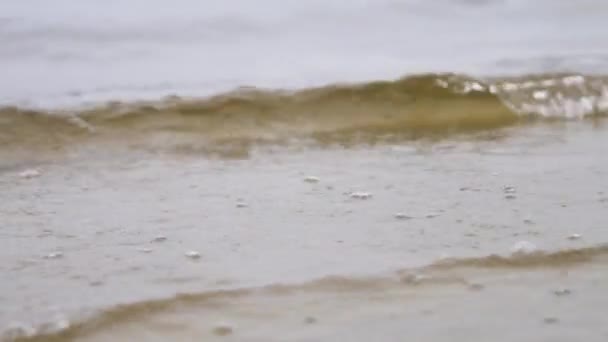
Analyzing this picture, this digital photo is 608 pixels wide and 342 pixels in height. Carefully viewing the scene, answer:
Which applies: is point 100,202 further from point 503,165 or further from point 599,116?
point 599,116

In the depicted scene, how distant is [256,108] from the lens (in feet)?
18.6

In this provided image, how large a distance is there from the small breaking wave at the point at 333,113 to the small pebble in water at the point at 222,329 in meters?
2.51

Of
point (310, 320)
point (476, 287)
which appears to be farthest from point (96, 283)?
point (476, 287)

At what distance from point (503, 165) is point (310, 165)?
0.79 meters

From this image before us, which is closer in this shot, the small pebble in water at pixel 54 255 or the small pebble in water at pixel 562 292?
the small pebble in water at pixel 562 292

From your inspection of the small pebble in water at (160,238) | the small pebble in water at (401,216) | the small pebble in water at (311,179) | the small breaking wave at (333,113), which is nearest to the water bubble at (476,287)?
the small pebble in water at (401,216)

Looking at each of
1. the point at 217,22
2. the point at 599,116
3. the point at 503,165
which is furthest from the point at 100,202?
the point at 217,22

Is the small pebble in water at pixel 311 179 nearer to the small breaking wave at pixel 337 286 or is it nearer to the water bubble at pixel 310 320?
the small breaking wave at pixel 337 286

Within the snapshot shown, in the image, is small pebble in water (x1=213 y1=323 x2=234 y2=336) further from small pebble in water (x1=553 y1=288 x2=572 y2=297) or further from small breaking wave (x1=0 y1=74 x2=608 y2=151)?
small breaking wave (x1=0 y1=74 x2=608 y2=151)

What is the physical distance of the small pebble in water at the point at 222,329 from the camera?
99.3 inches

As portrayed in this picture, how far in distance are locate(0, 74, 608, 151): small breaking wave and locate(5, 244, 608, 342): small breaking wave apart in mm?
2158

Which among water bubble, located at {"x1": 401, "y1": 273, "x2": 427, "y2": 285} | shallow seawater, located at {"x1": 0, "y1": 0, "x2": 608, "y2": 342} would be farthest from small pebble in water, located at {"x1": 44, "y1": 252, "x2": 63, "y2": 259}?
water bubble, located at {"x1": 401, "y1": 273, "x2": 427, "y2": 285}

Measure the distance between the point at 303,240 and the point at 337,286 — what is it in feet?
1.50

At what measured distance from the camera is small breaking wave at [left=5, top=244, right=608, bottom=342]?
252 centimetres
